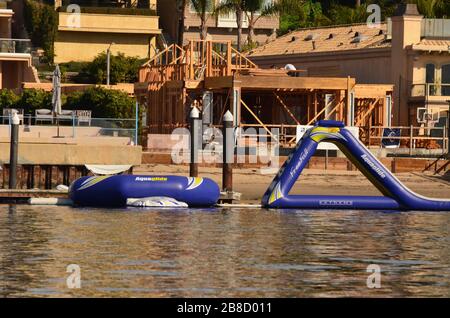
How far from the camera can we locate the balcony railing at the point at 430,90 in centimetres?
6275

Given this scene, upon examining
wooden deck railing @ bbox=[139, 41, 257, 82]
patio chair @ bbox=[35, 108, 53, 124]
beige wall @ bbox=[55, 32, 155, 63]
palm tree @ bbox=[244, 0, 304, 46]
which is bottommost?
patio chair @ bbox=[35, 108, 53, 124]

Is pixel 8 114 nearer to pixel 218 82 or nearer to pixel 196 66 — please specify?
pixel 218 82

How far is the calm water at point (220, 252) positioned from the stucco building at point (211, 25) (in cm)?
5928

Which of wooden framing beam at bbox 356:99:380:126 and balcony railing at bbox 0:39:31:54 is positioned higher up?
balcony railing at bbox 0:39:31:54

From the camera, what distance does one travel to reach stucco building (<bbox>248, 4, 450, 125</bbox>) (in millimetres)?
63031

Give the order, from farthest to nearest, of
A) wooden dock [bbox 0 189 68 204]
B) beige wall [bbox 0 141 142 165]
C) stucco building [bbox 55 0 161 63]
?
stucco building [bbox 55 0 161 63] < beige wall [bbox 0 141 142 165] < wooden dock [bbox 0 189 68 204]

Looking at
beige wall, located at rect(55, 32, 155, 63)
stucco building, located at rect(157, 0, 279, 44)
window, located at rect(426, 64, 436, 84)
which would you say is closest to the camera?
window, located at rect(426, 64, 436, 84)

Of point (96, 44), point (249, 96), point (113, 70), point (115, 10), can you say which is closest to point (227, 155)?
point (249, 96)

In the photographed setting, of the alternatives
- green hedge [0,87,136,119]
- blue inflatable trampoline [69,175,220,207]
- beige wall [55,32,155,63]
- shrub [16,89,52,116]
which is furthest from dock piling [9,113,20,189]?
beige wall [55,32,155,63]

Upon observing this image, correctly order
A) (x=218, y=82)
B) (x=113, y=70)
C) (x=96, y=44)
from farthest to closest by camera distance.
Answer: (x=96, y=44), (x=113, y=70), (x=218, y=82)

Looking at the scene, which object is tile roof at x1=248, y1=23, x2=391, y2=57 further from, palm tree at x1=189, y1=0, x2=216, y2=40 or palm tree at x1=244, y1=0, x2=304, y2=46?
palm tree at x1=189, y1=0, x2=216, y2=40

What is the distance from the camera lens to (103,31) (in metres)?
89.7

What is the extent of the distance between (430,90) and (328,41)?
9053 mm

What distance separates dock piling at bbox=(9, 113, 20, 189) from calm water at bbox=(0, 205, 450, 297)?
2528 mm
